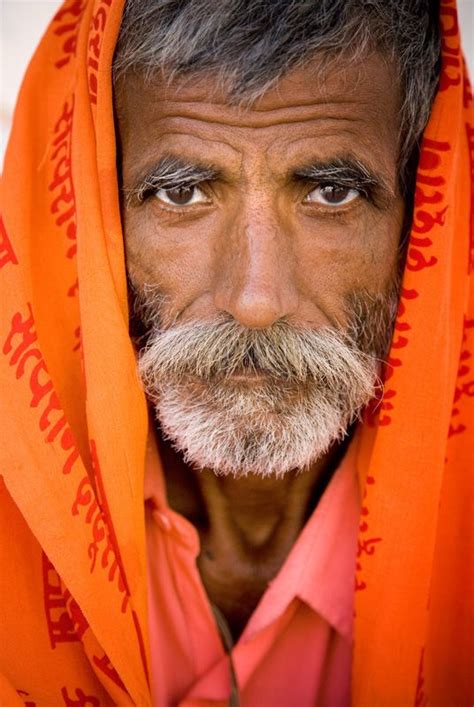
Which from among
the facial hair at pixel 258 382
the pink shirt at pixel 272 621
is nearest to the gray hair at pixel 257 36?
the facial hair at pixel 258 382

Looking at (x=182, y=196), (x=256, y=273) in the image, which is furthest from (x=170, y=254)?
(x=256, y=273)

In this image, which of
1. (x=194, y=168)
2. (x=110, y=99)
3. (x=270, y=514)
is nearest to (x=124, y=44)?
(x=110, y=99)

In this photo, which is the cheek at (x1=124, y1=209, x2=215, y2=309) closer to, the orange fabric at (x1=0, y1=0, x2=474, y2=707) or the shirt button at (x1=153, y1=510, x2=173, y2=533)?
the orange fabric at (x1=0, y1=0, x2=474, y2=707)

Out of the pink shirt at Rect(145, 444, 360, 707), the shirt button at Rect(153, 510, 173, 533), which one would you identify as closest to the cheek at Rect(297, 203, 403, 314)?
the pink shirt at Rect(145, 444, 360, 707)

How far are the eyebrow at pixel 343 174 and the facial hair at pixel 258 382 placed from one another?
0.83 ft

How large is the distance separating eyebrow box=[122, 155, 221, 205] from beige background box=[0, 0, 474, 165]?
0.96m

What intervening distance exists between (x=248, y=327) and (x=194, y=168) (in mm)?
388

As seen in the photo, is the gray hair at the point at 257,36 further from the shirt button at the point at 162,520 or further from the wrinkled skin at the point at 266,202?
the shirt button at the point at 162,520

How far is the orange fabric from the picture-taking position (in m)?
1.36

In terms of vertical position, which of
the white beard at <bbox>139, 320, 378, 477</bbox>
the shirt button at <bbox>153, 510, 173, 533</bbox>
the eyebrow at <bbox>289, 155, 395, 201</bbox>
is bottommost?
the shirt button at <bbox>153, 510, 173, 533</bbox>

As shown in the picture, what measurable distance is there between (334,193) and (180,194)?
36cm

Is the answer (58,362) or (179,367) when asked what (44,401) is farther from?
(179,367)

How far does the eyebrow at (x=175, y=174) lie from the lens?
1.46 metres

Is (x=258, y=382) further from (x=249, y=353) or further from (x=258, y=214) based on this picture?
(x=258, y=214)
